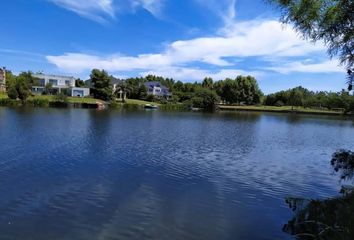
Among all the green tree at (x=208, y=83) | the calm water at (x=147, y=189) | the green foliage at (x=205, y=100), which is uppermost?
the green tree at (x=208, y=83)

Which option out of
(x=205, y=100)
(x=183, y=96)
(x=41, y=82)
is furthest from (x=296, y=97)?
(x=41, y=82)

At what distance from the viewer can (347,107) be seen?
10961 millimetres

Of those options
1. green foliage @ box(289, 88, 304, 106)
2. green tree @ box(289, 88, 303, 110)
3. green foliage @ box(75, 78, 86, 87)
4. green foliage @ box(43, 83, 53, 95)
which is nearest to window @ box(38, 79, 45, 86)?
green foliage @ box(43, 83, 53, 95)

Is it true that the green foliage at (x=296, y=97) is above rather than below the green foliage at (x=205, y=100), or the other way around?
above

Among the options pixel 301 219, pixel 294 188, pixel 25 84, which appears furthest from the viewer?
pixel 25 84

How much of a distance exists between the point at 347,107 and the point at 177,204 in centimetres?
777

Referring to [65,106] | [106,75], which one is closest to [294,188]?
[65,106]

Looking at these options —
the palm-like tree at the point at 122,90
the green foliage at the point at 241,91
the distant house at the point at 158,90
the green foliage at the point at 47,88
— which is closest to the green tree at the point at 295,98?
the green foliage at the point at 241,91

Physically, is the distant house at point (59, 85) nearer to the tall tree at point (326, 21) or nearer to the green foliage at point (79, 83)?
the green foliage at point (79, 83)

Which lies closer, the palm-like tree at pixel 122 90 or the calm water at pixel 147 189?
the calm water at pixel 147 189

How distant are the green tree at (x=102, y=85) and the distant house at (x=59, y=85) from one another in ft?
17.1

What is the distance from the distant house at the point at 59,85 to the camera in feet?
438

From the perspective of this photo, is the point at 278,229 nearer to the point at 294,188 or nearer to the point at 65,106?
the point at 294,188

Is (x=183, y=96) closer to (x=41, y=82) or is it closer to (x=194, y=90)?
(x=194, y=90)
